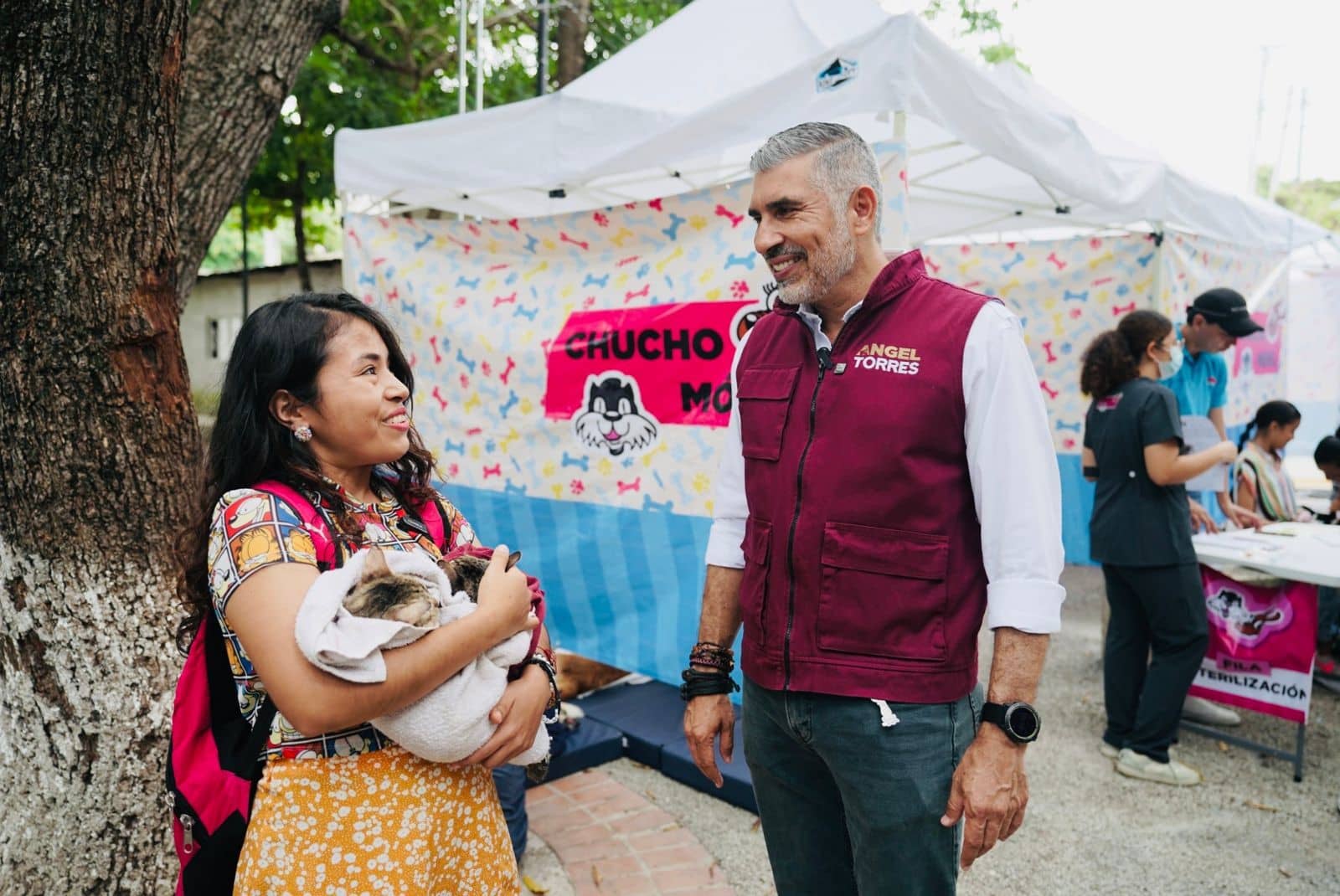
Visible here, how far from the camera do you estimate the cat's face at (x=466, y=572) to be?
1488 mm

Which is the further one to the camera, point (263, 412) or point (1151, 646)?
point (1151, 646)

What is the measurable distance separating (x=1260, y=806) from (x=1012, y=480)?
3111 mm

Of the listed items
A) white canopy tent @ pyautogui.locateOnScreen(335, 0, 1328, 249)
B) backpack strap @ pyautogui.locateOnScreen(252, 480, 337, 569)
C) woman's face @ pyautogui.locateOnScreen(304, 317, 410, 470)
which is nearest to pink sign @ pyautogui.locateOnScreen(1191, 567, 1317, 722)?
white canopy tent @ pyautogui.locateOnScreen(335, 0, 1328, 249)

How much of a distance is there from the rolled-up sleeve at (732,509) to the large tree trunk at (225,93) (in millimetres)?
2331

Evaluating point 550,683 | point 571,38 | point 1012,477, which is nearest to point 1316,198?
point 571,38

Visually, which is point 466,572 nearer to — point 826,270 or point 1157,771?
point 826,270

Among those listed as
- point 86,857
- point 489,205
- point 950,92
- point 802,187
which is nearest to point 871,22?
point 950,92

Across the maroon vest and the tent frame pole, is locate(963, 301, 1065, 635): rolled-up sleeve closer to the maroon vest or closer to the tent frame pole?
the maroon vest

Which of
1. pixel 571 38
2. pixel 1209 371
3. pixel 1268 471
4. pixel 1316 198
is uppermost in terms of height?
pixel 1316 198

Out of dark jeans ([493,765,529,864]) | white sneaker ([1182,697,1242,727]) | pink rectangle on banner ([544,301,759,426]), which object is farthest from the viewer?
white sneaker ([1182,697,1242,727])

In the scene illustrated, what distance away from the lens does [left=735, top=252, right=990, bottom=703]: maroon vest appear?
1.67 m

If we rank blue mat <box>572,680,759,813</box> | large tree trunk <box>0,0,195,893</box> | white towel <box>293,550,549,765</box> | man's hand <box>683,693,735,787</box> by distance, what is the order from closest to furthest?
white towel <box>293,550,549,765</box>
man's hand <box>683,693,735,787</box>
large tree trunk <box>0,0,195,893</box>
blue mat <box>572,680,759,813</box>

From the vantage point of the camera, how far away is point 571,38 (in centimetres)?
908

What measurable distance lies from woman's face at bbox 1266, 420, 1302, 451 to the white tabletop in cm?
59
